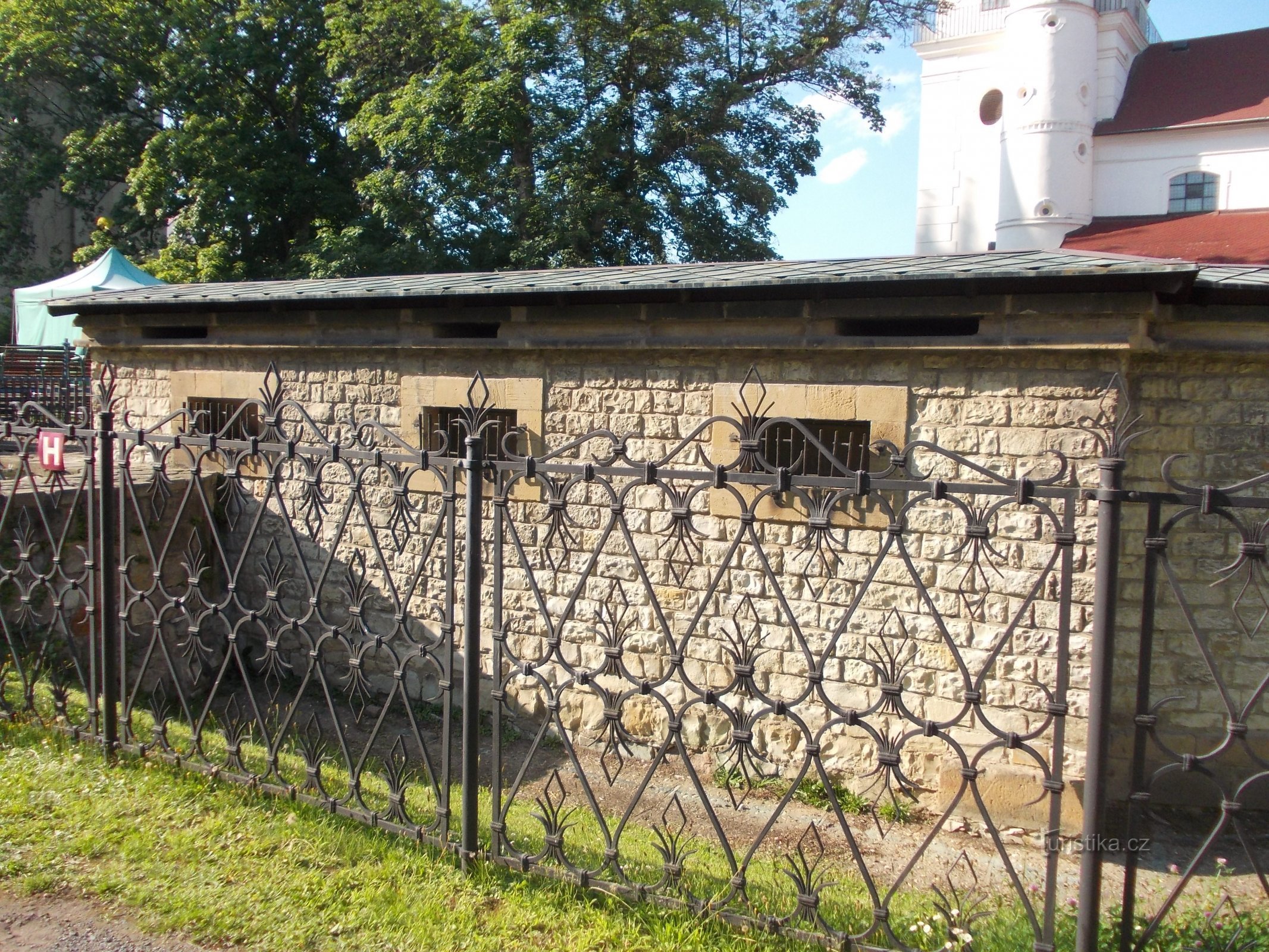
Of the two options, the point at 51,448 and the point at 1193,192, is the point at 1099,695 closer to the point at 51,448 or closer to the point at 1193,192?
the point at 51,448

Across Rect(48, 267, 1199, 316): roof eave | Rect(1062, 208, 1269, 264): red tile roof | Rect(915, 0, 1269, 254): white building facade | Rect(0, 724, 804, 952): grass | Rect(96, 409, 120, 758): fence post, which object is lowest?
Rect(0, 724, 804, 952): grass

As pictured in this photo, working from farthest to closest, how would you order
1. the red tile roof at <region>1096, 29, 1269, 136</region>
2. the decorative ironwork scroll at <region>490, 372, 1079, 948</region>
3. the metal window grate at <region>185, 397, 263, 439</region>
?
1. the red tile roof at <region>1096, 29, 1269, 136</region>
2. the metal window grate at <region>185, 397, 263, 439</region>
3. the decorative ironwork scroll at <region>490, 372, 1079, 948</region>

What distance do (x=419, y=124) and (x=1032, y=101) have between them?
13604 mm

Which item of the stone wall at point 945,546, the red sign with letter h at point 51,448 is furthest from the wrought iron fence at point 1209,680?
the red sign with letter h at point 51,448

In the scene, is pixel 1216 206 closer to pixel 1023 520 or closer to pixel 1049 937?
pixel 1023 520

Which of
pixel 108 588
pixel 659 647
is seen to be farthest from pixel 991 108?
pixel 108 588

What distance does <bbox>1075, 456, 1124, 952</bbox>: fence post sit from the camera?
270cm

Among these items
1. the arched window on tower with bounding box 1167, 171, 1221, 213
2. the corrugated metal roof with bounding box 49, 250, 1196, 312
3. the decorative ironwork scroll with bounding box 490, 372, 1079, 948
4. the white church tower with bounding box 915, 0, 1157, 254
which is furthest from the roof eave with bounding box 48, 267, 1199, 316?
the arched window on tower with bounding box 1167, 171, 1221, 213

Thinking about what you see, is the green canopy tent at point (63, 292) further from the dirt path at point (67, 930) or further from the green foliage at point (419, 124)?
the dirt path at point (67, 930)

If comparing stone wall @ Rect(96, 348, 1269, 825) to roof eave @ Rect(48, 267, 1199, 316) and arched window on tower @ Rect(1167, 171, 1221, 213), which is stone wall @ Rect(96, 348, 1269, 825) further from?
arched window on tower @ Rect(1167, 171, 1221, 213)

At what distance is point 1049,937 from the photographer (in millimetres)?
2721

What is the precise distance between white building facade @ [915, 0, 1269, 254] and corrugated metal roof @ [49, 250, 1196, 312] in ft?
56.9

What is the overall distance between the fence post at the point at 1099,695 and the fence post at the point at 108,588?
4.12 m

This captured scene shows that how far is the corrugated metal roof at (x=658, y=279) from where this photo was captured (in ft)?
16.1
